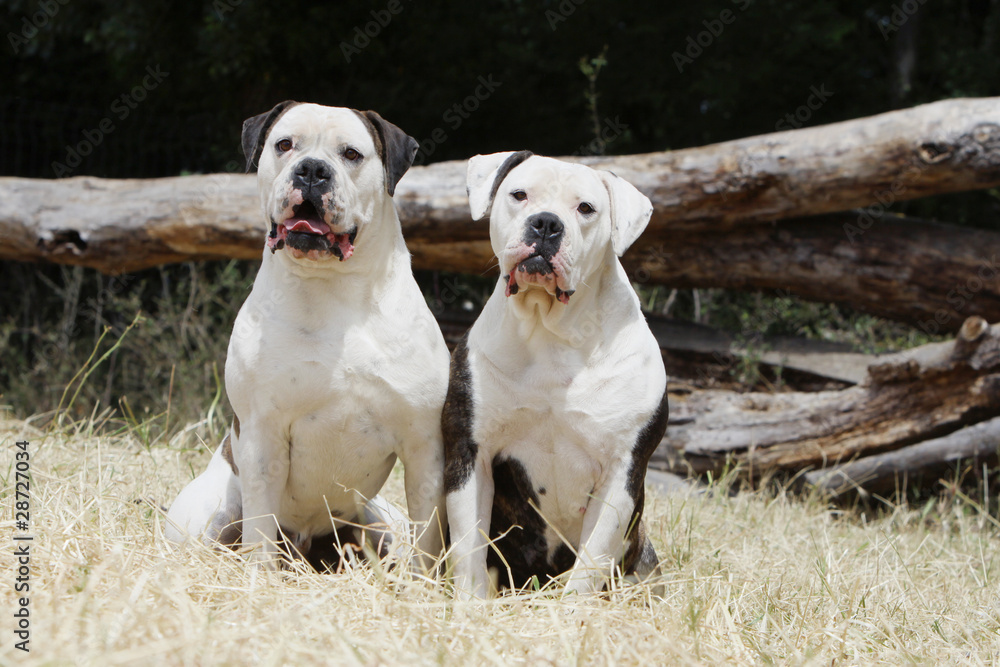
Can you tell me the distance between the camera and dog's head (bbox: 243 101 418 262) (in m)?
2.64

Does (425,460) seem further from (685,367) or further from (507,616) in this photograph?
(685,367)

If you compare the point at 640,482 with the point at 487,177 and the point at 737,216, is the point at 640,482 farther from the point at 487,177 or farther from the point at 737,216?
the point at 737,216

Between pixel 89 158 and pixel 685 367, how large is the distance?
5.10m

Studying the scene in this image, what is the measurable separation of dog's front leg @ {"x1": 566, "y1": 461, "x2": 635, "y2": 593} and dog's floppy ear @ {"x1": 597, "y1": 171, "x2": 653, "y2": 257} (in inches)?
27.1

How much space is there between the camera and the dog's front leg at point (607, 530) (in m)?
2.61

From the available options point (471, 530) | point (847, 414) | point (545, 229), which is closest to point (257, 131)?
point (545, 229)

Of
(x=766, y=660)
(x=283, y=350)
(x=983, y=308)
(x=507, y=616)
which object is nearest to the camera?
(x=766, y=660)

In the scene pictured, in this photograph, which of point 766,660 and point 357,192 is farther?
point 357,192

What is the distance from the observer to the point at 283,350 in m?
2.68

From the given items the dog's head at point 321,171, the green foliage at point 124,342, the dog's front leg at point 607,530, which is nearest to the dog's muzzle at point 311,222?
the dog's head at point 321,171

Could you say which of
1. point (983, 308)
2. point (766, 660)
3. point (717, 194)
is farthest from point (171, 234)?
point (983, 308)

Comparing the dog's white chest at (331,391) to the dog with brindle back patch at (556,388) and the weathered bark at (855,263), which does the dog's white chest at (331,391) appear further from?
the weathered bark at (855,263)

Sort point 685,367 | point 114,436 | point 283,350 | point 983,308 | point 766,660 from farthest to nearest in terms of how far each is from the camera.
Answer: point 685,367 < point 983,308 < point 114,436 < point 283,350 < point 766,660

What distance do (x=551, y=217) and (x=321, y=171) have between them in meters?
0.68
